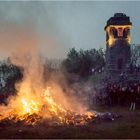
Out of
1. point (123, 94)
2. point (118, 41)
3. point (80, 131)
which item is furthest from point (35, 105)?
point (118, 41)

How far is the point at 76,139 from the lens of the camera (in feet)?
47.9

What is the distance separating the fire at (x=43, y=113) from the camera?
61.7 ft

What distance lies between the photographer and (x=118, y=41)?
46156 mm

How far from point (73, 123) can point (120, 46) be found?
28624 mm

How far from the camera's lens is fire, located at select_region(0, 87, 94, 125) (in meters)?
18.8

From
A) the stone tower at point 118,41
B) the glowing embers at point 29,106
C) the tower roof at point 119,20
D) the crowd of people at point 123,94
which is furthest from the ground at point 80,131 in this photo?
the tower roof at point 119,20

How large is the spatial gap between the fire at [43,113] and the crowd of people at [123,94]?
5.71 m

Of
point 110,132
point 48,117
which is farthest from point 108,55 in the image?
point 110,132

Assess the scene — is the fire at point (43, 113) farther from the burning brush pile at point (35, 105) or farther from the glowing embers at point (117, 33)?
the glowing embers at point (117, 33)

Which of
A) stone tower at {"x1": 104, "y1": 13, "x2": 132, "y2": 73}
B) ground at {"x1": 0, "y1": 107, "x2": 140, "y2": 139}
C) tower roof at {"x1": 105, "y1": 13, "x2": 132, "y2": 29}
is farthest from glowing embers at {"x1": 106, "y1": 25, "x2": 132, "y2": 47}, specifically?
ground at {"x1": 0, "y1": 107, "x2": 140, "y2": 139}

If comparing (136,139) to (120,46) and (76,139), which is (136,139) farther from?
(120,46)

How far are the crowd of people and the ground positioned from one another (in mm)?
6539

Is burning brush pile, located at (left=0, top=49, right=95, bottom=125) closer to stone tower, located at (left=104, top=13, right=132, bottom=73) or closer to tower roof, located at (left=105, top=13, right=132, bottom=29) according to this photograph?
stone tower, located at (left=104, top=13, right=132, bottom=73)

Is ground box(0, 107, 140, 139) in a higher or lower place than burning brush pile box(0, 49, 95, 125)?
lower
